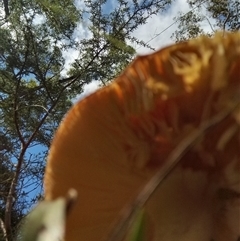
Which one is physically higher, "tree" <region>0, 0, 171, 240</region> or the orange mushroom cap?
"tree" <region>0, 0, 171, 240</region>

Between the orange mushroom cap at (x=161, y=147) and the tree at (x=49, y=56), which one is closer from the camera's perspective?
the orange mushroom cap at (x=161, y=147)

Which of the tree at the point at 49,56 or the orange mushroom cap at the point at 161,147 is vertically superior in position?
the tree at the point at 49,56

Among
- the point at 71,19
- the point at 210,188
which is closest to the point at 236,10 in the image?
the point at 71,19

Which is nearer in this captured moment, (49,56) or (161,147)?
(161,147)

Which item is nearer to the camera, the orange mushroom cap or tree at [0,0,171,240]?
the orange mushroom cap

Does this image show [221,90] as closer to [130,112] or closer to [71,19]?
[130,112]

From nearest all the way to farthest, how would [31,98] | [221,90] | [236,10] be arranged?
[221,90] → [31,98] → [236,10]

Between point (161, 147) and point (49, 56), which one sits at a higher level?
point (49, 56)

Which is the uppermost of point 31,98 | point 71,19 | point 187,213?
point 71,19
